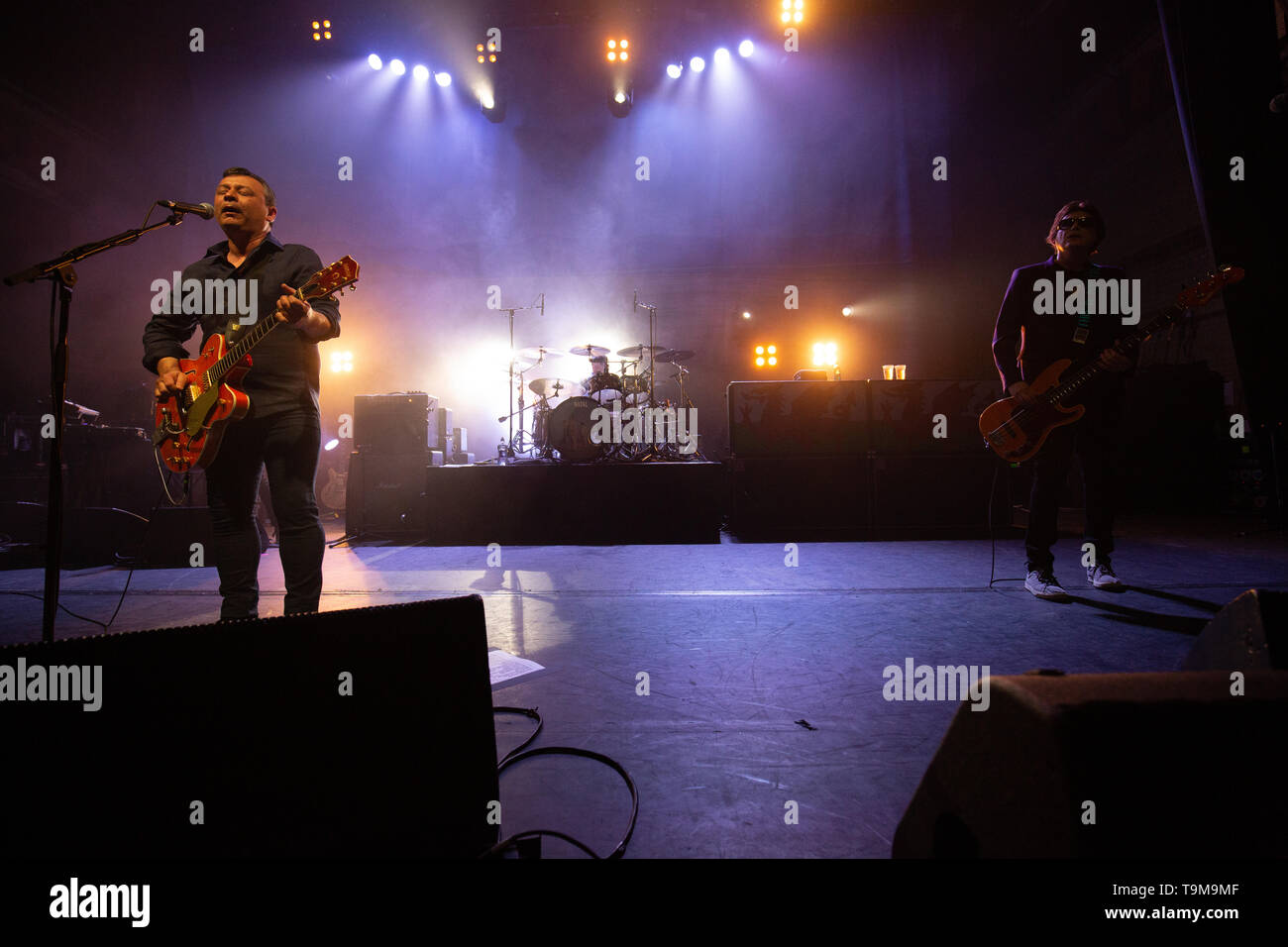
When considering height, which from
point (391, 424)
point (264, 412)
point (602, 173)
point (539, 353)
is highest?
point (602, 173)

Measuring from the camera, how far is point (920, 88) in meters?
9.42

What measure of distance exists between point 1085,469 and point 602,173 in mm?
9798

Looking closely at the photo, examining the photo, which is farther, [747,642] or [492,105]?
[492,105]

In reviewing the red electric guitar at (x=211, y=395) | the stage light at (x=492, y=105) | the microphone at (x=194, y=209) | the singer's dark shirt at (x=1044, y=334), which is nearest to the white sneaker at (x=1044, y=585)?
the singer's dark shirt at (x=1044, y=334)

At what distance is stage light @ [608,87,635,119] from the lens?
8789mm

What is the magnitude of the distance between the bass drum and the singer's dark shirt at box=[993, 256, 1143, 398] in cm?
373

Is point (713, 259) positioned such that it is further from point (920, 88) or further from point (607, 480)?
point (607, 480)

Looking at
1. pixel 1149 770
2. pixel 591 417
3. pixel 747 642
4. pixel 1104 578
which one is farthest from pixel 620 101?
pixel 1149 770

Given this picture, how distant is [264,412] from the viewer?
204cm

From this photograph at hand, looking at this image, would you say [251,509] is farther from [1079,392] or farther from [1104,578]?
[1104,578]

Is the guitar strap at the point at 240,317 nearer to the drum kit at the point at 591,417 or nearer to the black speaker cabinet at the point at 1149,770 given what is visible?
the black speaker cabinet at the point at 1149,770

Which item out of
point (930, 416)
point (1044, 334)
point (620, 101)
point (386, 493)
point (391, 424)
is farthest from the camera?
point (620, 101)

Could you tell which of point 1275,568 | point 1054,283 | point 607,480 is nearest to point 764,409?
point 607,480

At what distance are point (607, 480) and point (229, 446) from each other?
3.43 metres
